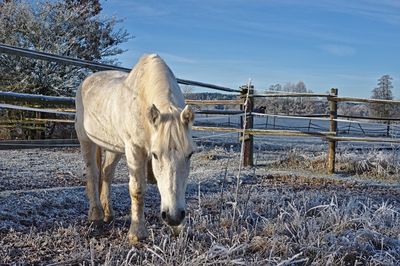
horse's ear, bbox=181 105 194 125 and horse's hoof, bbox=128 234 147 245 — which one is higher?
horse's ear, bbox=181 105 194 125

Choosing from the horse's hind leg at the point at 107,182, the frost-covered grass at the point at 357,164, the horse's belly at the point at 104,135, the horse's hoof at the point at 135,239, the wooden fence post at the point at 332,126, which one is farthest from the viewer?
the wooden fence post at the point at 332,126

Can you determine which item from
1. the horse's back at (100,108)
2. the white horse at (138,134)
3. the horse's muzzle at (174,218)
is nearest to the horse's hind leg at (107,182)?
the white horse at (138,134)

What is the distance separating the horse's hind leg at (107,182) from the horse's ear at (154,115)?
1.40 meters

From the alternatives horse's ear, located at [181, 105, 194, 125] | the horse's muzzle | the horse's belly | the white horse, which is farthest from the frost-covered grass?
the horse's muzzle

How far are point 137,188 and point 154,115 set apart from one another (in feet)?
2.67

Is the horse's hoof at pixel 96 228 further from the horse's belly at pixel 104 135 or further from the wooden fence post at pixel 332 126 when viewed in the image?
the wooden fence post at pixel 332 126

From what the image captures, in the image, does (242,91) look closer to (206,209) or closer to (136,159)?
(206,209)

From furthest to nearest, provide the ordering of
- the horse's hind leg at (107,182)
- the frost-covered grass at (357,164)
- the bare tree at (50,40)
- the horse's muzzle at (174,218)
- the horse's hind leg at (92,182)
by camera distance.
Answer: the bare tree at (50,40) → the frost-covered grass at (357,164) → the horse's hind leg at (107,182) → the horse's hind leg at (92,182) → the horse's muzzle at (174,218)

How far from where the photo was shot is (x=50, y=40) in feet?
48.7

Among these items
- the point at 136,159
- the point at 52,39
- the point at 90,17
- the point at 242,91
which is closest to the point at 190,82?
the point at 242,91

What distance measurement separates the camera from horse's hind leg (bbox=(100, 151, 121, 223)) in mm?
3859

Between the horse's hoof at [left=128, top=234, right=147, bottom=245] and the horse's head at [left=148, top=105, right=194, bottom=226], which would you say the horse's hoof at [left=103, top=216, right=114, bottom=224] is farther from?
the horse's head at [left=148, top=105, right=194, bottom=226]

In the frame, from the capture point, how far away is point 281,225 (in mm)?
3320

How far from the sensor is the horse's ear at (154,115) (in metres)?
2.73
